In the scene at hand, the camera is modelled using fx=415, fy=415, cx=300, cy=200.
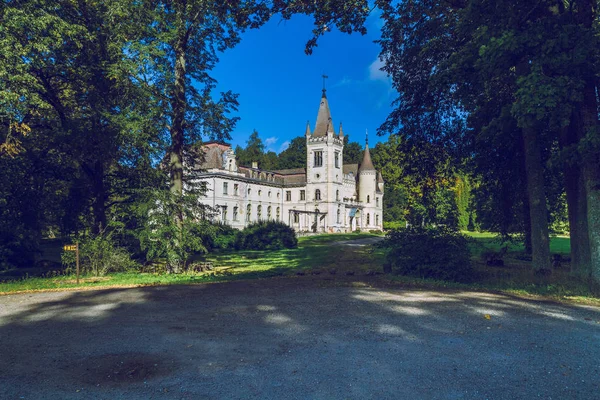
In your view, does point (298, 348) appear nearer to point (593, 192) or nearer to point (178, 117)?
point (593, 192)

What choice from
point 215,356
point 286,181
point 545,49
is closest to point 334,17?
point 545,49

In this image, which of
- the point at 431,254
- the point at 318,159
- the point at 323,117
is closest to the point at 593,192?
the point at 431,254

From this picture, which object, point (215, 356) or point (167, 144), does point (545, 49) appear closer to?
point (215, 356)

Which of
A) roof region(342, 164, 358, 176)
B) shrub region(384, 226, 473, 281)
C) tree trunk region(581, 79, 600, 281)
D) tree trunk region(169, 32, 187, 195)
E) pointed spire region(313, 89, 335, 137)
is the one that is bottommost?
shrub region(384, 226, 473, 281)

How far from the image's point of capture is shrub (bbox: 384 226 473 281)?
42.9ft

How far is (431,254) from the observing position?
1339 centimetres

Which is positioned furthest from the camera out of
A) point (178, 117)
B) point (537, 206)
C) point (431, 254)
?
point (178, 117)

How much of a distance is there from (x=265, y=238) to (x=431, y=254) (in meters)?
19.0

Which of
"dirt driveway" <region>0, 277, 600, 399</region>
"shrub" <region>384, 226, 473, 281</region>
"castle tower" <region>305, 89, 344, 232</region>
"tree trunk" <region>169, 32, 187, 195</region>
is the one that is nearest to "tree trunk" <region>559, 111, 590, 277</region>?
"shrub" <region>384, 226, 473, 281</region>

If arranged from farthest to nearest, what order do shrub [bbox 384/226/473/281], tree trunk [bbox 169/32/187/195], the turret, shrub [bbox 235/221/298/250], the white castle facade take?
the turret
the white castle facade
shrub [bbox 235/221/298/250]
tree trunk [bbox 169/32/187/195]
shrub [bbox 384/226/473/281]

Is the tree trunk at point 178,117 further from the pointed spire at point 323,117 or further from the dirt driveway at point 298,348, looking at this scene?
the pointed spire at point 323,117

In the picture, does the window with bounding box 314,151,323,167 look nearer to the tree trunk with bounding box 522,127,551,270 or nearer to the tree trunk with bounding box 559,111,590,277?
the tree trunk with bounding box 522,127,551,270

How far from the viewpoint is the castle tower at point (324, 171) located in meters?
63.9

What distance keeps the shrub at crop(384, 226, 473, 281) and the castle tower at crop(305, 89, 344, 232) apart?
48.6 m
